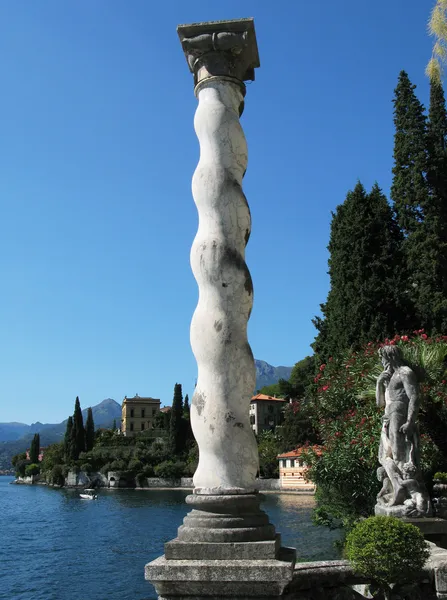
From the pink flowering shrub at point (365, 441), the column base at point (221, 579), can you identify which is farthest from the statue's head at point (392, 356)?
the column base at point (221, 579)

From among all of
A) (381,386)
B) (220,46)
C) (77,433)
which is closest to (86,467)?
(77,433)

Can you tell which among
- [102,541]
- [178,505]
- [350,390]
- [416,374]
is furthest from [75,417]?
[416,374]

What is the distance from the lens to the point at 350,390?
49.8ft

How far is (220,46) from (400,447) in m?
5.61

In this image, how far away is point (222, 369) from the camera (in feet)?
17.1

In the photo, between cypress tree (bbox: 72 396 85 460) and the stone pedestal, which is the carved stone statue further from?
cypress tree (bbox: 72 396 85 460)

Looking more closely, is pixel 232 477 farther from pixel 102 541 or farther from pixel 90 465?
pixel 90 465

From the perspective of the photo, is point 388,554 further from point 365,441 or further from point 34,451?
point 34,451

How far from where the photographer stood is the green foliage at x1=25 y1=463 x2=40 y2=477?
118 metres

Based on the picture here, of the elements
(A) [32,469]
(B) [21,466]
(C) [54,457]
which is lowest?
(A) [32,469]

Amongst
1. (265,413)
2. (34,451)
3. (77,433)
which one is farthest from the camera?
(34,451)

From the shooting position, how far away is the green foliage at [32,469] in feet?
386

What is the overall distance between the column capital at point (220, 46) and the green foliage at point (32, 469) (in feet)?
401

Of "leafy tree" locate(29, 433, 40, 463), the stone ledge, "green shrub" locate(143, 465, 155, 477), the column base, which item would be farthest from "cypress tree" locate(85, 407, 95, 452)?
the column base
